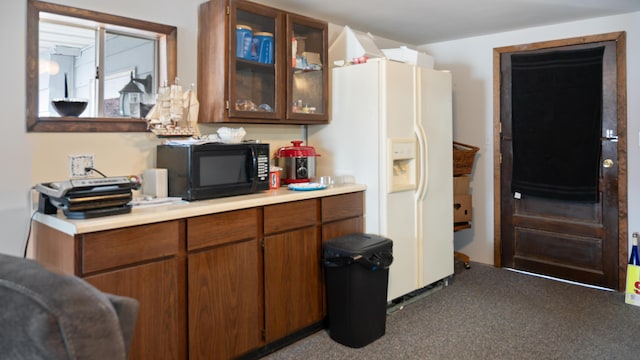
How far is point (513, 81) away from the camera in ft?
13.3

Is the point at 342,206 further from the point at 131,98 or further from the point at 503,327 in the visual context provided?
the point at 131,98

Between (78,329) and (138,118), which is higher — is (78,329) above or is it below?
below

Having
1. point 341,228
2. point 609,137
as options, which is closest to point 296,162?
point 341,228

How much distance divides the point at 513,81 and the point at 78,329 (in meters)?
4.11

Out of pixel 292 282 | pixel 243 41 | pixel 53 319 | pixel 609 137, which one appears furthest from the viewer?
pixel 609 137

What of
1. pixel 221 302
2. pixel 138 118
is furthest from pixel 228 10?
pixel 221 302

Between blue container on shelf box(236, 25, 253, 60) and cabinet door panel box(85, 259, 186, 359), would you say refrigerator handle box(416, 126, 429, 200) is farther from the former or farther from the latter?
cabinet door panel box(85, 259, 186, 359)

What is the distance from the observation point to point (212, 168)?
2438 mm

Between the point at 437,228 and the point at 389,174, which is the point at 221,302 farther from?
the point at 437,228

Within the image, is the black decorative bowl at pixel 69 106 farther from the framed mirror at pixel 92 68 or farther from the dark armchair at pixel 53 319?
the dark armchair at pixel 53 319

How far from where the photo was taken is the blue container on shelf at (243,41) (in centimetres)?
270

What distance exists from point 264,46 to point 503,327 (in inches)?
94.0

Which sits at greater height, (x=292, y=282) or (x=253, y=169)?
(x=253, y=169)

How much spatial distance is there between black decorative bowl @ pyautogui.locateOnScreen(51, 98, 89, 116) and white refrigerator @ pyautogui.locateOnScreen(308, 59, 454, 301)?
1606 millimetres
